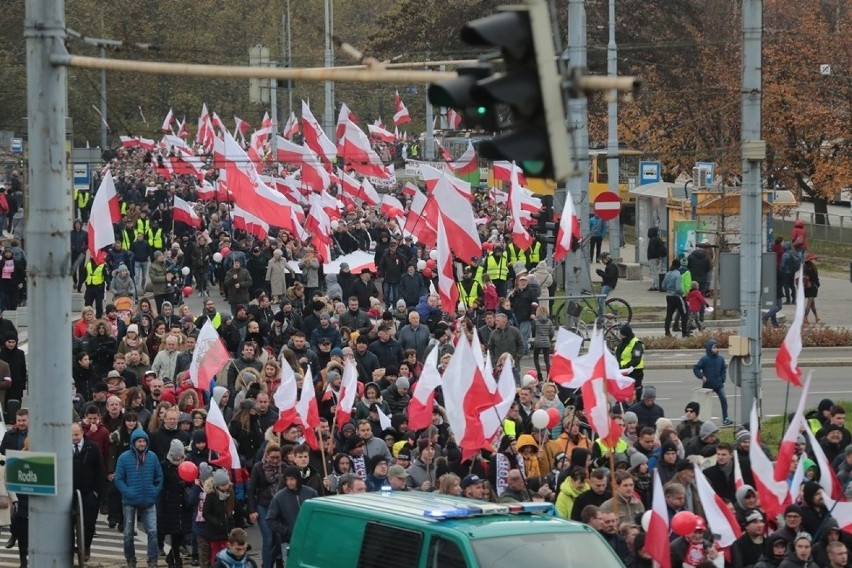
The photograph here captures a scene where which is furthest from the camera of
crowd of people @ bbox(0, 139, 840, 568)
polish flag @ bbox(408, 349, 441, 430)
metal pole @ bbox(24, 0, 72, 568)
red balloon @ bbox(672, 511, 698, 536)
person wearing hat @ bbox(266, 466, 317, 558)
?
polish flag @ bbox(408, 349, 441, 430)

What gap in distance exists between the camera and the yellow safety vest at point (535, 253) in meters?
37.0

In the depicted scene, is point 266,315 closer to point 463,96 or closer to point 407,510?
point 407,510

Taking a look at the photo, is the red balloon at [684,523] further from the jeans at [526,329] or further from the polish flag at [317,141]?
the polish flag at [317,141]

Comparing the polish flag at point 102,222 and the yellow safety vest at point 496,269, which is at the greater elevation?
the polish flag at point 102,222

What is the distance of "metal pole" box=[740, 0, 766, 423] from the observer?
18656 mm

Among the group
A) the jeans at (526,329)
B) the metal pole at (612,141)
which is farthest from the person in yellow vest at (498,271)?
the metal pole at (612,141)

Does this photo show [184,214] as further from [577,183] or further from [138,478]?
[138,478]

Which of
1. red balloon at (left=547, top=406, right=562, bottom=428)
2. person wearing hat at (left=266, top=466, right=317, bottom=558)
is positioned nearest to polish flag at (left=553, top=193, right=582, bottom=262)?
red balloon at (left=547, top=406, right=562, bottom=428)

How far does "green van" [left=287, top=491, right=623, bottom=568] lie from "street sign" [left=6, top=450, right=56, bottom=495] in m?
1.95

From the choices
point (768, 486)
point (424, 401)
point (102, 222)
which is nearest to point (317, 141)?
point (102, 222)

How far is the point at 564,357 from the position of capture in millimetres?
18484

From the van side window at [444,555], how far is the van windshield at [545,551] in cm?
13

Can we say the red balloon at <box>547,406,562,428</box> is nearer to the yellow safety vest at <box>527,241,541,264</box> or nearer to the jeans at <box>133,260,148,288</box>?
the yellow safety vest at <box>527,241,541,264</box>

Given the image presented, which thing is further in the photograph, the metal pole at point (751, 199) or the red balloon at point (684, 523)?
the metal pole at point (751, 199)
